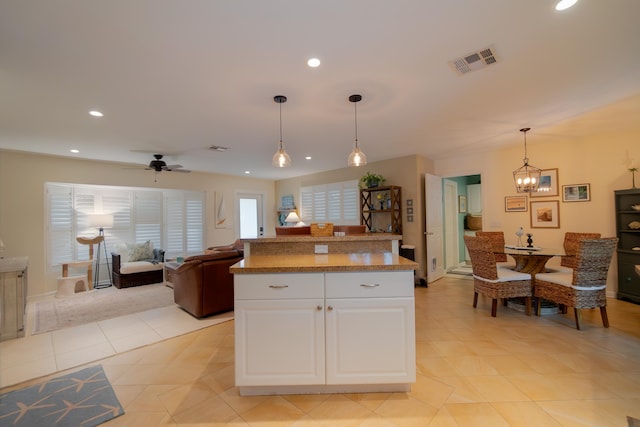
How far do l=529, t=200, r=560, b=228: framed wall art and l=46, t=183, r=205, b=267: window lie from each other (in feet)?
23.4

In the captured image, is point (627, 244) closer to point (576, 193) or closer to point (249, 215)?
point (576, 193)

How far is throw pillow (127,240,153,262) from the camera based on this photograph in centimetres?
563

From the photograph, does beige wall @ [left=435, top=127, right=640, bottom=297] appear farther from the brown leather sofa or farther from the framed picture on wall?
the brown leather sofa

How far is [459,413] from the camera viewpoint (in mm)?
1771

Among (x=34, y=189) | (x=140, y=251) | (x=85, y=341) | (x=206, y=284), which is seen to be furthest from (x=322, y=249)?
(x=34, y=189)

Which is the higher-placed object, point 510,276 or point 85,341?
point 510,276

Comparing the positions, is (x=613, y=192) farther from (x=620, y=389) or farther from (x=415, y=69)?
(x=415, y=69)

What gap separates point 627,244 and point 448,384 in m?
4.07

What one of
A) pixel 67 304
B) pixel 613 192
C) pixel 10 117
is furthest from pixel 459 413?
pixel 67 304

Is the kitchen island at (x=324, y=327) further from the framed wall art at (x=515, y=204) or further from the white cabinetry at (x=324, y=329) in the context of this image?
the framed wall art at (x=515, y=204)

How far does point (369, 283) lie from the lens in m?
1.90

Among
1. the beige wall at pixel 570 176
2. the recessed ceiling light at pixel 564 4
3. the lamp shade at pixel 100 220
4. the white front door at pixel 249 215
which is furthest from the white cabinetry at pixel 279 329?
the white front door at pixel 249 215

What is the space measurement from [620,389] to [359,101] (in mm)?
3187

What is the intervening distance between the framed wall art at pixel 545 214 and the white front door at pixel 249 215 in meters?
6.35
